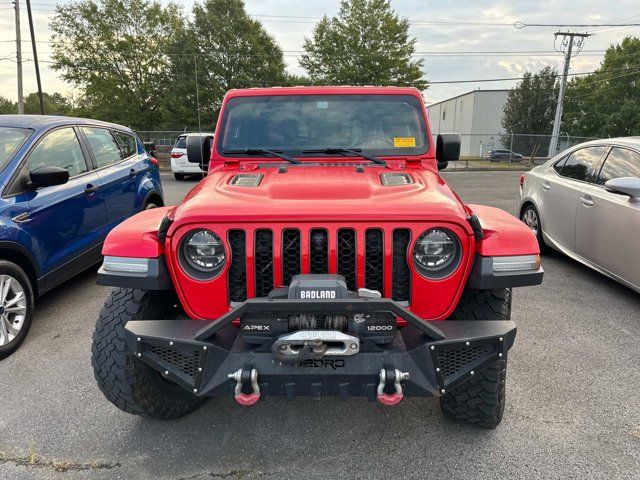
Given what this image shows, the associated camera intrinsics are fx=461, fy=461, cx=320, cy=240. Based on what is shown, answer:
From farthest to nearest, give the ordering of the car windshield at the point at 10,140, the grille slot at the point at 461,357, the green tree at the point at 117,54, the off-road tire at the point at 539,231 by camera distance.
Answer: the green tree at the point at 117,54 → the off-road tire at the point at 539,231 → the car windshield at the point at 10,140 → the grille slot at the point at 461,357


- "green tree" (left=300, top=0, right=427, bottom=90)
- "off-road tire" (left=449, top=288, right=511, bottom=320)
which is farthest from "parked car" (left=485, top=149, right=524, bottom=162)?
"off-road tire" (left=449, top=288, right=511, bottom=320)

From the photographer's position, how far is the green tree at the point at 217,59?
1454 inches

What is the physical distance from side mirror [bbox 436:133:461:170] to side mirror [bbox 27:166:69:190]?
314 cm

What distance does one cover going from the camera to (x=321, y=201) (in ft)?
7.41

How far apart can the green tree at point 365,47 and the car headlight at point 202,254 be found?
33026 mm

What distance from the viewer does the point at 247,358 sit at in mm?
1939

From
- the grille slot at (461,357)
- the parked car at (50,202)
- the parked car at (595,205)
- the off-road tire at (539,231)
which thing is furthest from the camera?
the off-road tire at (539,231)

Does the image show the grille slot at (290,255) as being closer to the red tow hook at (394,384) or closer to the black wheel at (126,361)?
the red tow hook at (394,384)

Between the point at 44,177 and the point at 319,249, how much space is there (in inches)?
111

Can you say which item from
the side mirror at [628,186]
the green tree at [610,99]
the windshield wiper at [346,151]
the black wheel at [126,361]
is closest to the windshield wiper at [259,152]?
the windshield wiper at [346,151]

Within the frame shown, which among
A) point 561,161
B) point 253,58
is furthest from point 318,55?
point 561,161

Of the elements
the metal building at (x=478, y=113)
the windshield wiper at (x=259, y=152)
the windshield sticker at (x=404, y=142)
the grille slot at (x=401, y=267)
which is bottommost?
the grille slot at (x=401, y=267)

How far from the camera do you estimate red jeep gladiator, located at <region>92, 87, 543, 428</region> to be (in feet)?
6.32

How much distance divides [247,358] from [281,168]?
4.72ft
